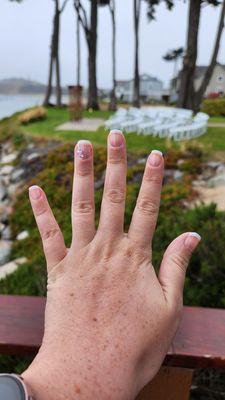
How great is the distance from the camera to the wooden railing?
1.09 metres

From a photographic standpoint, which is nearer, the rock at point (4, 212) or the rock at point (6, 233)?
the rock at point (6, 233)

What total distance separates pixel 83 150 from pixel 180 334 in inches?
19.3

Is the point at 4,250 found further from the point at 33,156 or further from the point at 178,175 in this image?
the point at 33,156

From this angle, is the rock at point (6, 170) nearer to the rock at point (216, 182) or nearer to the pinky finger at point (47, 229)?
the rock at point (216, 182)

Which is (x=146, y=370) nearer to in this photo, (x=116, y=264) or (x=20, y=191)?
(x=116, y=264)

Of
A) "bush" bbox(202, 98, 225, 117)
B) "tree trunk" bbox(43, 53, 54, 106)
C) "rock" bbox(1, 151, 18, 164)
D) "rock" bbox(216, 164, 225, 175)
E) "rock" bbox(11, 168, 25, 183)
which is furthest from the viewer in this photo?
"tree trunk" bbox(43, 53, 54, 106)

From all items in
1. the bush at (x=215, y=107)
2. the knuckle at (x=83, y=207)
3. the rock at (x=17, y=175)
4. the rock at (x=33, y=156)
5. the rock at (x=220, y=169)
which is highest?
the knuckle at (x=83, y=207)

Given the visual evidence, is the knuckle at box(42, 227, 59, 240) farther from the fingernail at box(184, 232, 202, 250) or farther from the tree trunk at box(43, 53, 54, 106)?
the tree trunk at box(43, 53, 54, 106)

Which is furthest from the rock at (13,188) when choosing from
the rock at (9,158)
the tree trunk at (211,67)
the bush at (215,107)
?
the bush at (215,107)

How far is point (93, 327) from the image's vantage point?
93 centimetres

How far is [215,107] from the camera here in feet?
66.5

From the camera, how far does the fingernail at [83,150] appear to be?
39.5 inches

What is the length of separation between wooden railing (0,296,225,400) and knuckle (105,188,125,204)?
36 cm

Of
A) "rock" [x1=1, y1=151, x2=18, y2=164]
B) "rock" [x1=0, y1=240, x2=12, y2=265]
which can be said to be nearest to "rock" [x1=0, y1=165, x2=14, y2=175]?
"rock" [x1=1, y1=151, x2=18, y2=164]
